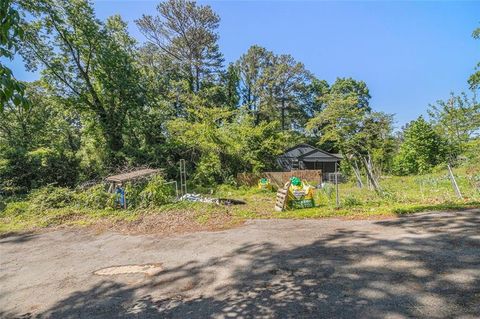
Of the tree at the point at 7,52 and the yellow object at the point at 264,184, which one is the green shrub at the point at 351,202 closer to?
the yellow object at the point at 264,184

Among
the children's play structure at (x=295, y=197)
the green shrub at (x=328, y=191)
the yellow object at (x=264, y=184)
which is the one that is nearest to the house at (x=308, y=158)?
the yellow object at (x=264, y=184)

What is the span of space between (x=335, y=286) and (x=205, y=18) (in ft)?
92.1

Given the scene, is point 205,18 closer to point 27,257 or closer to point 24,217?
point 24,217

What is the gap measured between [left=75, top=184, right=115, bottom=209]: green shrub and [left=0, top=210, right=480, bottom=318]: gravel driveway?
346 centimetres

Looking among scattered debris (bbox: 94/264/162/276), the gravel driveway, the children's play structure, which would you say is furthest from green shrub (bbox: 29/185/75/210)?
the children's play structure

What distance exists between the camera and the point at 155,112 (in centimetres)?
2036

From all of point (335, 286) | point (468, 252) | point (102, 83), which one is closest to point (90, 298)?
point (335, 286)

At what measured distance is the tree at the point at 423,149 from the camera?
76.8 feet

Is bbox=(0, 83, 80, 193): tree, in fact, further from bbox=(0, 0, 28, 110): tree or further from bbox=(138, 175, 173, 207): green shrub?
bbox=(0, 0, 28, 110): tree

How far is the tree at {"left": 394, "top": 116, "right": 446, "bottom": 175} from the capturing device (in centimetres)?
2342

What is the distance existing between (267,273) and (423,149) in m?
24.7

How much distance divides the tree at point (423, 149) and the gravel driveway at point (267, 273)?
1950 cm

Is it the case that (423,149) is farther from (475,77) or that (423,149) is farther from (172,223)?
(172,223)

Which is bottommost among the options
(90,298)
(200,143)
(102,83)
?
(90,298)
